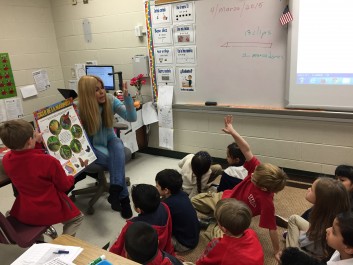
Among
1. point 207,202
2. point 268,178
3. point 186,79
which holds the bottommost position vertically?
point 207,202

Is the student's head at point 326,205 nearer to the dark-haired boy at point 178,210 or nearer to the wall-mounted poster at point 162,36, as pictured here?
the dark-haired boy at point 178,210

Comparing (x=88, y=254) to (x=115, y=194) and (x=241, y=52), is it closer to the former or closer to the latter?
(x=115, y=194)

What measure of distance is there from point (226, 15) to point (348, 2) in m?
1.05

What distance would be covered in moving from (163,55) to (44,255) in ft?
8.63

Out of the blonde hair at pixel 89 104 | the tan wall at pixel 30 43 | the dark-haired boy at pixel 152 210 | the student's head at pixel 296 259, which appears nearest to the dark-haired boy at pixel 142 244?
the dark-haired boy at pixel 152 210

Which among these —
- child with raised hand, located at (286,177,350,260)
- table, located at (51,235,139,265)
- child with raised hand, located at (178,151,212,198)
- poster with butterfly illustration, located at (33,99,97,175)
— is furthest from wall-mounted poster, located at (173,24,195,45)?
table, located at (51,235,139,265)

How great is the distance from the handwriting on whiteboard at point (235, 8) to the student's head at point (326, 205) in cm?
180

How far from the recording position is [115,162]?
256 cm

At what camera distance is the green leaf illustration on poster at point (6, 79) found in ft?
12.1

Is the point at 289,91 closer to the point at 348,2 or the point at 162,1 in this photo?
the point at 348,2

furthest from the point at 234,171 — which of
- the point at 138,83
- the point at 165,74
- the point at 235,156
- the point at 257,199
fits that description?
the point at 138,83

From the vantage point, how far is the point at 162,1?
3148 mm

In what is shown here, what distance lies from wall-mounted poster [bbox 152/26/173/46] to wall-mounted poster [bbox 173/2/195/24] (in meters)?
0.15

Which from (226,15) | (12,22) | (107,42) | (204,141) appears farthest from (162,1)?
(12,22)
